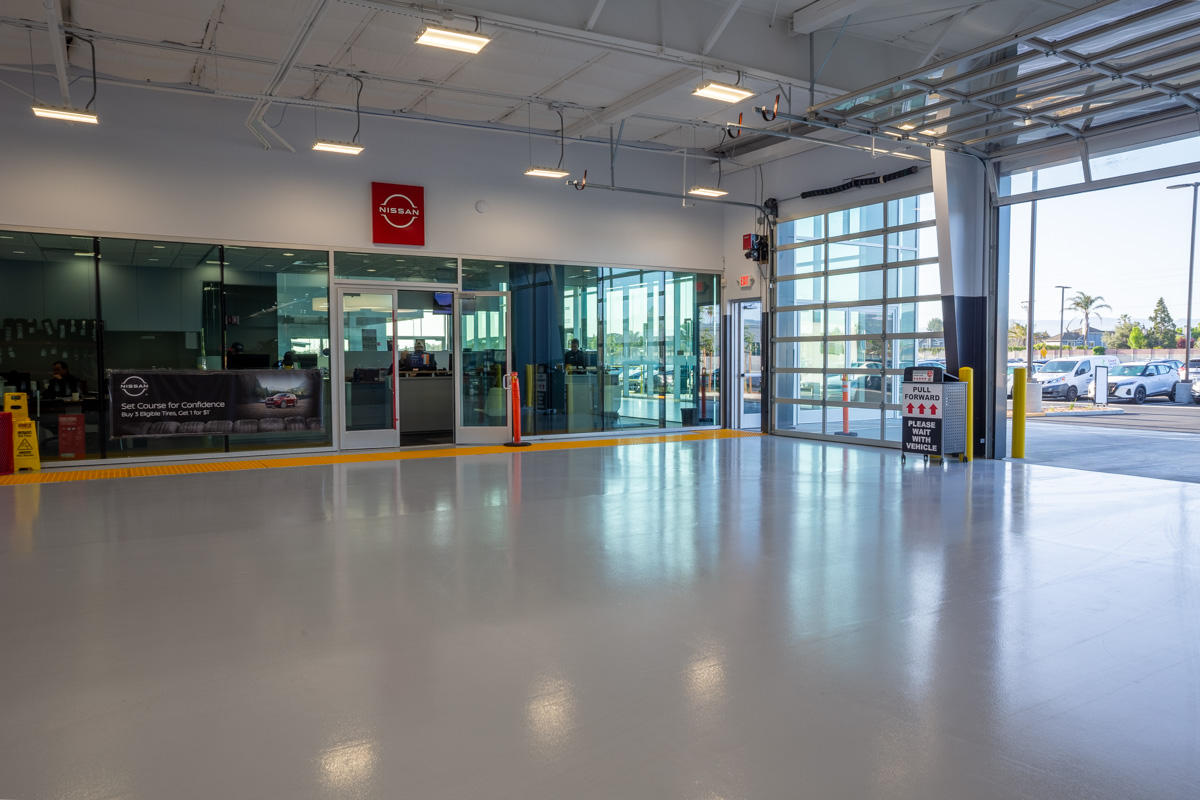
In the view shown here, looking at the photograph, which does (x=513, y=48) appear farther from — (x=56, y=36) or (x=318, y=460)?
(x=318, y=460)

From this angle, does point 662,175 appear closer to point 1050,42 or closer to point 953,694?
A: point 1050,42

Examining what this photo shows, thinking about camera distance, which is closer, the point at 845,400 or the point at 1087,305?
the point at 845,400

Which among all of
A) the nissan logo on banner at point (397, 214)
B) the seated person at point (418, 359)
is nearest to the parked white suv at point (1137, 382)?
the seated person at point (418, 359)

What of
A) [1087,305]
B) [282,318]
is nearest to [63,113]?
[282,318]

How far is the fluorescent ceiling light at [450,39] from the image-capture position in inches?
263

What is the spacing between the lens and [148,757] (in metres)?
2.65

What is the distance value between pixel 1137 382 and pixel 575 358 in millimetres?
13384

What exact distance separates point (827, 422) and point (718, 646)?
31.0 feet

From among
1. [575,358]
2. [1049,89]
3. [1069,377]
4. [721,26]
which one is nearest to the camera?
[1049,89]

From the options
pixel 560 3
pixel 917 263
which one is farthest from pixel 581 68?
pixel 917 263

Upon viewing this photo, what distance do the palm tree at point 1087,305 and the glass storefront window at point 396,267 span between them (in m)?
9.65

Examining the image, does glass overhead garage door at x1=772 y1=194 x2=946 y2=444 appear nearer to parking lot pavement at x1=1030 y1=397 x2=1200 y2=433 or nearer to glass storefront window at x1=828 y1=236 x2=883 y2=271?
glass storefront window at x1=828 y1=236 x2=883 y2=271

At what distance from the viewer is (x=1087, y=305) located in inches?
566

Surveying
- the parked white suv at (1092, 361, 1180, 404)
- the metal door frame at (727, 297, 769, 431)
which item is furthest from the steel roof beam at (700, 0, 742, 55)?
the parked white suv at (1092, 361, 1180, 404)
